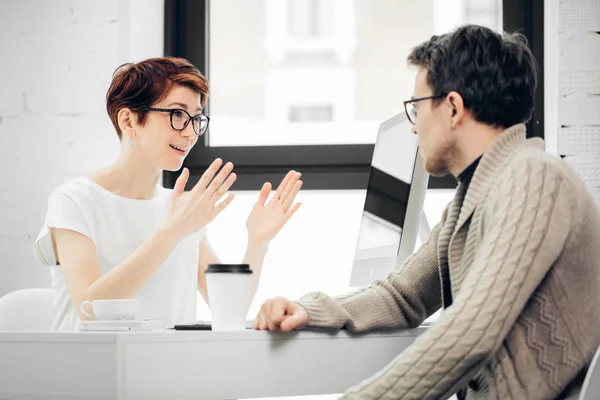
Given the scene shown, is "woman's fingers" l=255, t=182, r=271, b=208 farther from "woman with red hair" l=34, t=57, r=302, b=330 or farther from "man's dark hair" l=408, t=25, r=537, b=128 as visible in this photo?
"man's dark hair" l=408, t=25, r=537, b=128

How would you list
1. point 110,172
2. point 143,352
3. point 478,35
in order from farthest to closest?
point 110,172 → point 478,35 → point 143,352

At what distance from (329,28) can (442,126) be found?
1.50 meters

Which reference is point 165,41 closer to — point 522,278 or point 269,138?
point 269,138

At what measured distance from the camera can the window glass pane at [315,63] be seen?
2.69 metres

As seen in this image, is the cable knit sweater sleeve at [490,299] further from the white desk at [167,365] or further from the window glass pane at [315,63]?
the window glass pane at [315,63]

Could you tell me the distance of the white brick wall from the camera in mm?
2549

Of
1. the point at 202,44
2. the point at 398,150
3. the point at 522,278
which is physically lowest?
the point at 522,278

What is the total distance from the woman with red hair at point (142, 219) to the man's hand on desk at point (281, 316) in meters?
0.60

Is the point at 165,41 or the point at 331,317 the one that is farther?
the point at 165,41

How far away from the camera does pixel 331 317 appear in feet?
3.76

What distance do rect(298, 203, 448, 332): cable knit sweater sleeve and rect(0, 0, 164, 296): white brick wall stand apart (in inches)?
55.2

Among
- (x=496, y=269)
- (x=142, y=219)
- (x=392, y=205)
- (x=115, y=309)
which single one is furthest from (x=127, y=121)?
(x=496, y=269)

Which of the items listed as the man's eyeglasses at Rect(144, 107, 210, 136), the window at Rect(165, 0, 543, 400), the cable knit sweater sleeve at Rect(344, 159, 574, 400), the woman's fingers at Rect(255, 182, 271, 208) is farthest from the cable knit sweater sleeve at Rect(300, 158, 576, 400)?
the window at Rect(165, 0, 543, 400)

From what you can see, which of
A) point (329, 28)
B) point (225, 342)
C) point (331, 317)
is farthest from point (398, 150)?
point (329, 28)
